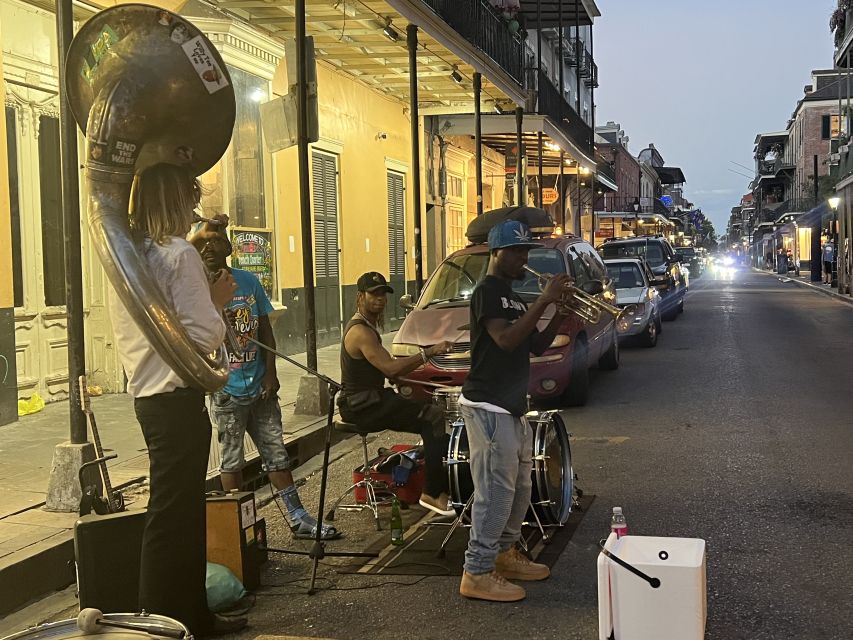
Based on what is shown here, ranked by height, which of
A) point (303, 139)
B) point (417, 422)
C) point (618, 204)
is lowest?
point (417, 422)

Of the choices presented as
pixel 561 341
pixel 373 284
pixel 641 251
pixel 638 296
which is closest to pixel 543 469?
pixel 373 284

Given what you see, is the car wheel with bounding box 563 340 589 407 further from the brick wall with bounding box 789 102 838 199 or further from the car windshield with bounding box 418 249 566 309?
the brick wall with bounding box 789 102 838 199

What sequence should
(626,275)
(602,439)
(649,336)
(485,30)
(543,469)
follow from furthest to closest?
(626,275), (485,30), (649,336), (602,439), (543,469)

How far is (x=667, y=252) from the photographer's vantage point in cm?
2384

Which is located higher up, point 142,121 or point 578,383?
point 142,121

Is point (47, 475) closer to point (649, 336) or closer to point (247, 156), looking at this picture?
point (247, 156)

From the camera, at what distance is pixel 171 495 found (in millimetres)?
4020

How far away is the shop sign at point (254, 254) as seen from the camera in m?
12.7

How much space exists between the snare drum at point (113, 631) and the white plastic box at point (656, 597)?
5.96 feet

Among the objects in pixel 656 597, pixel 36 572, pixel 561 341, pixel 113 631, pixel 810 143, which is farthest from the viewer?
pixel 810 143

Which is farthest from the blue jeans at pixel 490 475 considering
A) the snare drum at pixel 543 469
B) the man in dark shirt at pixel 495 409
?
the snare drum at pixel 543 469

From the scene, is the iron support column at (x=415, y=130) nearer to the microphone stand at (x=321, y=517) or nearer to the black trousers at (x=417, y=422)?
the black trousers at (x=417, y=422)

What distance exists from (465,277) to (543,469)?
5710mm

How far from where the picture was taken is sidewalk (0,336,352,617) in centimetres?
516
